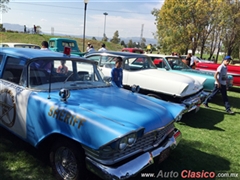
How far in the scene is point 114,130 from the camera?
96.9 inches

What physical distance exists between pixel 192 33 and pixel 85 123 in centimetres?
2087

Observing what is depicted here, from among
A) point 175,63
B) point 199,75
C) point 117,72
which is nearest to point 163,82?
point 117,72

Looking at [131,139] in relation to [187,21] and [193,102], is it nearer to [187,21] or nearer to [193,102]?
[193,102]

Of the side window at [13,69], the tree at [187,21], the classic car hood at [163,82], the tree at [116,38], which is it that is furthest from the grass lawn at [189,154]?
the tree at [116,38]

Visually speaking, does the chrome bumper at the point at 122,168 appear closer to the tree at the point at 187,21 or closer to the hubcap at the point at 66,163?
A: the hubcap at the point at 66,163

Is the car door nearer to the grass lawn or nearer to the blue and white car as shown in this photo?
the blue and white car

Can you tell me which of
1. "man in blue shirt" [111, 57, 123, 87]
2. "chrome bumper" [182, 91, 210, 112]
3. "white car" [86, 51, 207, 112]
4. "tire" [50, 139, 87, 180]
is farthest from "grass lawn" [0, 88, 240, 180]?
"man in blue shirt" [111, 57, 123, 87]

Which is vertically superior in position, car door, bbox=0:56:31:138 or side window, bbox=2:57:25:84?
side window, bbox=2:57:25:84

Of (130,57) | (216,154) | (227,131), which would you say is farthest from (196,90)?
(216,154)

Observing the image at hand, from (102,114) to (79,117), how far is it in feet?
0.91

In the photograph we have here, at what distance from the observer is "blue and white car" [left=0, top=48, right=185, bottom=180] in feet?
Answer: 8.35

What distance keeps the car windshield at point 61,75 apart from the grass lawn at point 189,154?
3.77 ft

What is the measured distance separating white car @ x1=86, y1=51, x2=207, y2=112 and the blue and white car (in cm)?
233

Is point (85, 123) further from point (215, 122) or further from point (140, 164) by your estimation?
point (215, 122)
